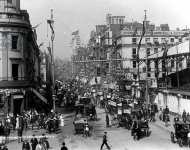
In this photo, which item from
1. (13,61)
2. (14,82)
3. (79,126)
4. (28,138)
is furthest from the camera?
(13,61)

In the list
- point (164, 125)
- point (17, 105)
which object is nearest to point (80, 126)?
point (164, 125)

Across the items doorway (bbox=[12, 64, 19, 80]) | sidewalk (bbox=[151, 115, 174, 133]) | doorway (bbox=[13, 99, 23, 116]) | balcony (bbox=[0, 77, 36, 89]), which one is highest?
doorway (bbox=[12, 64, 19, 80])

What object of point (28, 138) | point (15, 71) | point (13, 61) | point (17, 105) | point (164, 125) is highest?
point (13, 61)

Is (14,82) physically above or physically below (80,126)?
above

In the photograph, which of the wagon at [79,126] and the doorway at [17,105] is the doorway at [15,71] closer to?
the doorway at [17,105]

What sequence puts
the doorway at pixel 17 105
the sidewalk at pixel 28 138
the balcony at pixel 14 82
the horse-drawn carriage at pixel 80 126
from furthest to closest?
the doorway at pixel 17 105, the balcony at pixel 14 82, the horse-drawn carriage at pixel 80 126, the sidewalk at pixel 28 138

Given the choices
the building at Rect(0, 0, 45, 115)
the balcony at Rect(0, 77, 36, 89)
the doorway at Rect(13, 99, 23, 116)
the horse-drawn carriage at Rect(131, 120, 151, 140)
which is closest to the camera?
the horse-drawn carriage at Rect(131, 120, 151, 140)

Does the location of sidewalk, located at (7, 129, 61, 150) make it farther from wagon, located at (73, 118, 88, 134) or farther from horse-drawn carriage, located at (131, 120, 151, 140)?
horse-drawn carriage, located at (131, 120, 151, 140)

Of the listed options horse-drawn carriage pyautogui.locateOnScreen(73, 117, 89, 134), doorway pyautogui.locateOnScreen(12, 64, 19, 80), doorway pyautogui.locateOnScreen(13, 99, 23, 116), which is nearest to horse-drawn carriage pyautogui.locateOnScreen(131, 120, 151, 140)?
horse-drawn carriage pyautogui.locateOnScreen(73, 117, 89, 134)

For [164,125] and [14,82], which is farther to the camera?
[14,82]

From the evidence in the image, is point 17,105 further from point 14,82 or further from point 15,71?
point 15,71

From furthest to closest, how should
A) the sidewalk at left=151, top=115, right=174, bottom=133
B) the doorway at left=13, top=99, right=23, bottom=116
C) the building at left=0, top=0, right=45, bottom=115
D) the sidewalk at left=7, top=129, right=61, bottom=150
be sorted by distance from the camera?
the doorway at left=13, top=99, right=23, bottom=116 < the building at left=0, top=0, right=45, bottom=115 < the sidewalk at left=151, top=115, right=174, bottom=133 < the sidewalk at left=7, top=129, right=61, bottom=150

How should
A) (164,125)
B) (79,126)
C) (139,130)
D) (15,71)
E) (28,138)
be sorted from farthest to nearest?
(15,71) < (164,125) < (79,126) < (28,138) < (139,130)

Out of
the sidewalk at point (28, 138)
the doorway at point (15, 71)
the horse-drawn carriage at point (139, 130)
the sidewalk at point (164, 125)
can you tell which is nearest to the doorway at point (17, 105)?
the doorway at point (15, 71)
